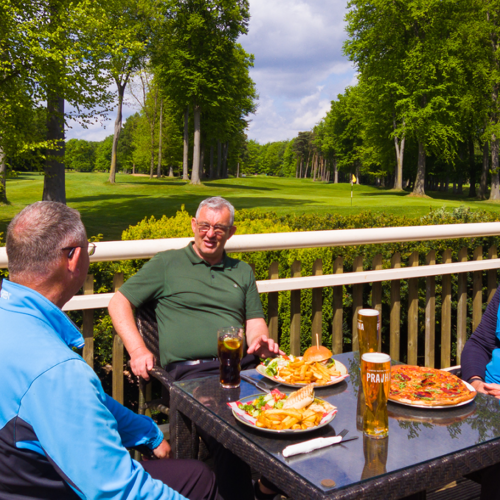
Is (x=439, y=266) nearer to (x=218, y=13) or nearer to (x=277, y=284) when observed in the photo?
(x=277, y=284)

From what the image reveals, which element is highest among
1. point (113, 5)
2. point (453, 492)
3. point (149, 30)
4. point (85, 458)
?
point (149, 30)

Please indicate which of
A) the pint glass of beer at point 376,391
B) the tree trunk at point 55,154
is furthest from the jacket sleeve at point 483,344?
the tree trunk at point 55,154

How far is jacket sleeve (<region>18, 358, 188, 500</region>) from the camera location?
3.78ft

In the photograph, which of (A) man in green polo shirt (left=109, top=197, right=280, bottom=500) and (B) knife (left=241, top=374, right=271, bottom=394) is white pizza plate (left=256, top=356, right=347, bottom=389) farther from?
(A) man in green polo shirt (left=109, top=197, right=280, bottom=500)

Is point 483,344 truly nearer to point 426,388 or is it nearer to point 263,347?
point 426,388

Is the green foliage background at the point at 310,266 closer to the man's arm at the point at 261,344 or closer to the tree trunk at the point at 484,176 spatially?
the man's arm at the point at 261,344

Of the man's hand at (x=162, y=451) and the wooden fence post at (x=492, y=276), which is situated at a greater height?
the wooden fence post at (x=492, y=276)

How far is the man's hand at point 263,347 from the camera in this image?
2.75 metres

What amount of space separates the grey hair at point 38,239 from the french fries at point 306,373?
1.09 m

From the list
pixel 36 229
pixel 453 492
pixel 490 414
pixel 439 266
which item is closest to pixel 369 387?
pixel 490 414

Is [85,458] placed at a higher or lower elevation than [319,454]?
higher

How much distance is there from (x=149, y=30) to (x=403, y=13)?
53.8 ft

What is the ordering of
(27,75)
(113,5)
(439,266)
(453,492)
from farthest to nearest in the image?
(113,5), (27,75), (439,266), (453,492)

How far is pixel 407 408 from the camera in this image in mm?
1885
